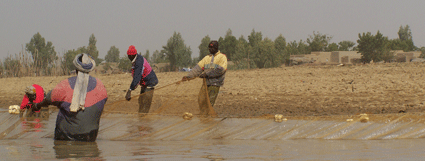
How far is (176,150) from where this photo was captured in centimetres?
490

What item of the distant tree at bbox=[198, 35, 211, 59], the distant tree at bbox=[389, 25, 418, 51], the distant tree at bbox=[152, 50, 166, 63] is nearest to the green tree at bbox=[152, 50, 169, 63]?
the distant tree at bbox=[152, 50, 166, 63]

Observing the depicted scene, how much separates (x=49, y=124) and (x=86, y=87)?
254 cm

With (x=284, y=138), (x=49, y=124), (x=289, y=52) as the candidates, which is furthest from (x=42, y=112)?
(x=289, y=52)

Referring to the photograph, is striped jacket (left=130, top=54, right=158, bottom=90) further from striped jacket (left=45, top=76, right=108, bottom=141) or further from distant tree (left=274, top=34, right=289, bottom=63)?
distant tree (left=274, top=34, right=289, bottom=63)

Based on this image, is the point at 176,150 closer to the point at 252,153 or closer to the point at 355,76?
the point at 252,153

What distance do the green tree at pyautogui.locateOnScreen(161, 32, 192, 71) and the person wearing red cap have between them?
58.2 meters

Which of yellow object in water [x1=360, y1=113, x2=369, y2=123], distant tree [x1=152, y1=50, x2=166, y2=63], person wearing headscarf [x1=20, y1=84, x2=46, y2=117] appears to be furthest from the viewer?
distant tree [x1=152, y1=50, x2=166, y2=63]

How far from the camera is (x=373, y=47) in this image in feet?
157

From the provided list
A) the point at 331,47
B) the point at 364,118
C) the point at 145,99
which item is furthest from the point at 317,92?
the point at 331,47

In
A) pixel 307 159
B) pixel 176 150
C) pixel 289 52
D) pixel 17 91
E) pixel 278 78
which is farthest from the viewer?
pixel 289 52

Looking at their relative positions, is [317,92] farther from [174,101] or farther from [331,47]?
[331,47]

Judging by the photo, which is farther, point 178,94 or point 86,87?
point 178,94

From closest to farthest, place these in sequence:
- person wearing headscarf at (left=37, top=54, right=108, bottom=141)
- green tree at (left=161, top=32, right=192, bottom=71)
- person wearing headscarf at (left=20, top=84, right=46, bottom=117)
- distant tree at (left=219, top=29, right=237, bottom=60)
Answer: person wearing headscarf at (left=37, top=54, right=108, bottom=141) → person wearing headscarf at (left=20, top=84, right=46, bottom=117) → green tree at (left=161, top=32, right=192, bottom=71) → distant tree at (left=219, top=29, right=237, bottom=60)

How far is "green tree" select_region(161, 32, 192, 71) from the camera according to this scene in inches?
2557
